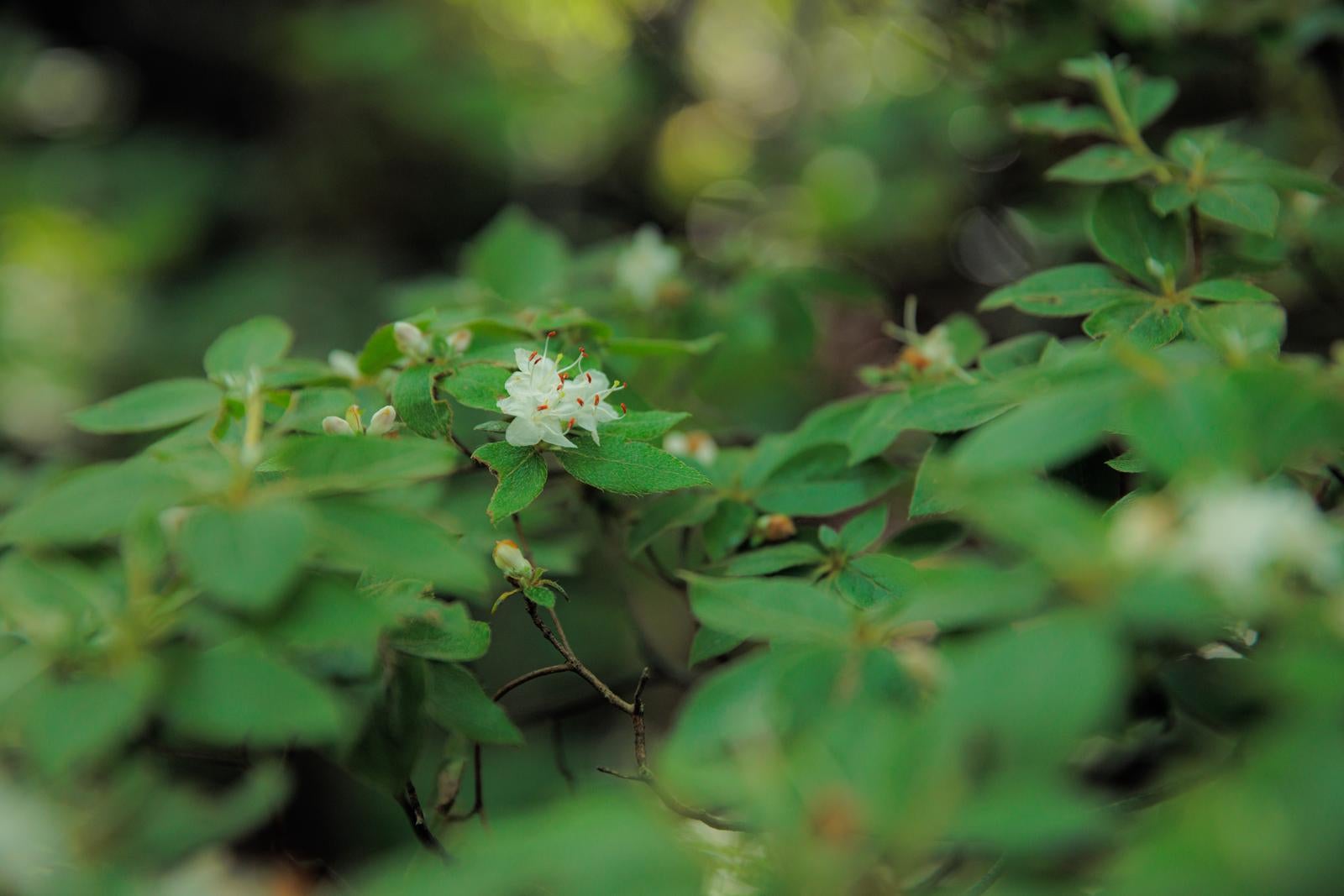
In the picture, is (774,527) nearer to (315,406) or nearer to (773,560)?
(773,560)

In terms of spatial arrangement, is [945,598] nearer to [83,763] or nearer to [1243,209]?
[83,763]

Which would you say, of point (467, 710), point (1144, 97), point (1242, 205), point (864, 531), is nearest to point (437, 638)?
point (467, 710)

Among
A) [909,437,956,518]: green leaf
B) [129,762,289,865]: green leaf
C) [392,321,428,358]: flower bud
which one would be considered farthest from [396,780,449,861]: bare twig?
[909,437,956,518]: green leaf

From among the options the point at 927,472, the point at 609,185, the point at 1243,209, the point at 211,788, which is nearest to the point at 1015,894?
the point at 927,472

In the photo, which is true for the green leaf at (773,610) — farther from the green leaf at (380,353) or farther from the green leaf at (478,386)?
the green leaf at (380,353)

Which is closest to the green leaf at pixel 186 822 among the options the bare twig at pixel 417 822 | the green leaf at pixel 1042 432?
the bare twig at pixel 417 822

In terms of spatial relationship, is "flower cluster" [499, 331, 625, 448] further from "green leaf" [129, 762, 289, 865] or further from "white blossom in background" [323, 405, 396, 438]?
"green leaf" [129, 762, 289, 865]

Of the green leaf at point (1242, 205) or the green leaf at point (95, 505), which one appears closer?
the green leaf at point (95, 505)
